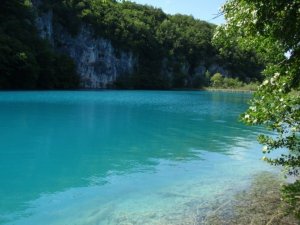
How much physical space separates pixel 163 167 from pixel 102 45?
11017 cm

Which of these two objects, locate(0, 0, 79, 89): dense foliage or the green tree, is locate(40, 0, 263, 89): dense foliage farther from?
locate(0, 0, 79, 89): dense foliage

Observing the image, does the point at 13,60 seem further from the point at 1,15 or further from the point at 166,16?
the point at 166,16

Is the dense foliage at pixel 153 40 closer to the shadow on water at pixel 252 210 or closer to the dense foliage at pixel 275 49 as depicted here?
the shadow on water at pixel 252 210

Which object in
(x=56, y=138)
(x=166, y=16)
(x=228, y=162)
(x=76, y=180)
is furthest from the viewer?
(x=166, y=16)

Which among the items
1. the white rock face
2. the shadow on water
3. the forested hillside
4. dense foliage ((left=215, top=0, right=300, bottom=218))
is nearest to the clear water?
the shadow on water

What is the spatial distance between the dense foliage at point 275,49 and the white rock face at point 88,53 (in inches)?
3955

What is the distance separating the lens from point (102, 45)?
4798 inches

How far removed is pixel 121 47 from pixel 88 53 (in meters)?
16.3

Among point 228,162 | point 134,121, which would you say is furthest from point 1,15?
point 228,162

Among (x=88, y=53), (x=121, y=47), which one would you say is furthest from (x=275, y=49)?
(x=121, y=47)

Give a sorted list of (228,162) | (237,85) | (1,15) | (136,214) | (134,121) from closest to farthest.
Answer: (136,214) < (228,162) < (134,121) < (1,15) < (237,85)

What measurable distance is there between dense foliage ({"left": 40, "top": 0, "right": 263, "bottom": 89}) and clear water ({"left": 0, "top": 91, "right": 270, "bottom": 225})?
8656 centimetres

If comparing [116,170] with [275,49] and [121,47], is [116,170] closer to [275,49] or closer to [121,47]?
[275,49]

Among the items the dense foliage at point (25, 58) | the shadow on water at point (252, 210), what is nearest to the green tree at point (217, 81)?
the dense foliage at point (25, 58)
